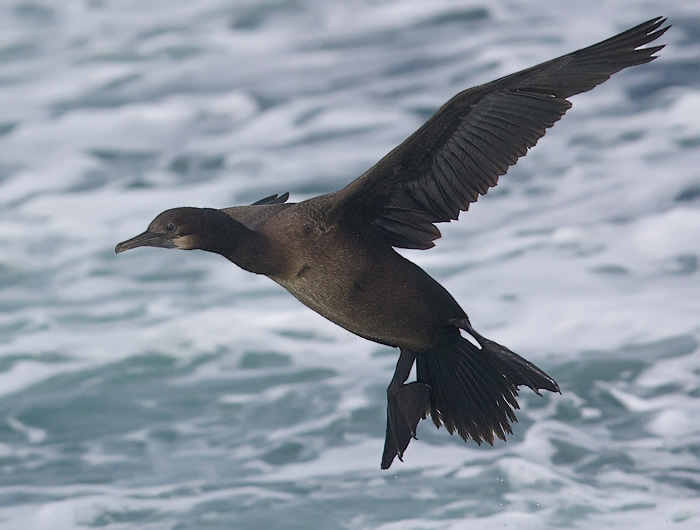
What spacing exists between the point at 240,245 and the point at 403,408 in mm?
1024

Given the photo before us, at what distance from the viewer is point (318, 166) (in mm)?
14227

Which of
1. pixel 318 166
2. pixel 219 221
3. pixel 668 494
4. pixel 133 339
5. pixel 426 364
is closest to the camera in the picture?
pixel 219 221

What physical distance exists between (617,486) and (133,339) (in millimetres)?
4908

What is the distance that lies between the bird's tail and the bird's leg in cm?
6

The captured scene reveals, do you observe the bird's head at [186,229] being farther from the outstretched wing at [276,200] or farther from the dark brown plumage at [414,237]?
A: the outstretched wing at [276,200]

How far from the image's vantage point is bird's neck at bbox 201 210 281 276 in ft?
16.7

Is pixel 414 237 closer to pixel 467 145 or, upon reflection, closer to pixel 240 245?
pixel 467 145

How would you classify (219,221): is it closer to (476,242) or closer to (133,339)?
(133,339)

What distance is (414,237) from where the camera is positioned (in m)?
5.38

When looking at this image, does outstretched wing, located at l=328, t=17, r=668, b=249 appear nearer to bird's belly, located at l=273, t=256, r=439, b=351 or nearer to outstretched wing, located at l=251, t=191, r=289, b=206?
bird's belly, located at l=273, t=256, r=439, b=351

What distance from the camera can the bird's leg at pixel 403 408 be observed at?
5.40 meters

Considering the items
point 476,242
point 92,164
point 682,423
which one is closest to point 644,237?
point 476,242

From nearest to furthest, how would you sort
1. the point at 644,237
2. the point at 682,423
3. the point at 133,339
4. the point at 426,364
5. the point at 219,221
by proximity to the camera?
1. the point at 219,221
2. the point at 426,364
3. the point at 682,423
4. the point at 133,339
5. the point at 644,237

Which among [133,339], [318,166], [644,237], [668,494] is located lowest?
[668,494]
